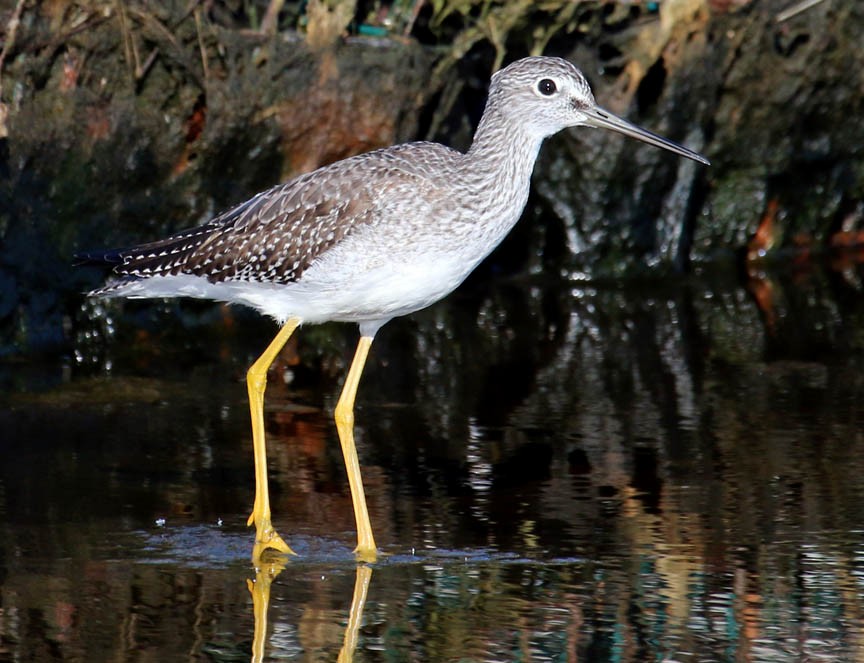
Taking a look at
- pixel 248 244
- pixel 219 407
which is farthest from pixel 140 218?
pixel 248 244

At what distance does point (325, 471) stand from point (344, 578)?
188 cm

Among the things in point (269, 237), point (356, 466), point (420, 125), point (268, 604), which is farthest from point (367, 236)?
point (420, 125)

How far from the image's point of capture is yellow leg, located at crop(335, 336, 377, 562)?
7.98 meters

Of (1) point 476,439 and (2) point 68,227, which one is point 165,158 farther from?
(1) point 476,439

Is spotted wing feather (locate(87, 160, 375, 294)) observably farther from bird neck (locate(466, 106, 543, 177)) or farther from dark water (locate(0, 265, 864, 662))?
dark water (locate(0, 265, 864, 662))

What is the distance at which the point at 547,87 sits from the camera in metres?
8.57

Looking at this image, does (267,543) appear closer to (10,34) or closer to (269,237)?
(269,237)

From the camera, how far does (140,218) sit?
12906mm

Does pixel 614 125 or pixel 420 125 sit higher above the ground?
pixel 420 125

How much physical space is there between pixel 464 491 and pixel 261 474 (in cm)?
127

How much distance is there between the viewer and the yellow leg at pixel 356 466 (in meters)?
7.98

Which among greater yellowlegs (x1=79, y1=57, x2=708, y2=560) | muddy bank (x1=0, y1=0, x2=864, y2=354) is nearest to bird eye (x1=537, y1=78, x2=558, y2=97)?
greater yellowlegs (x1=79, y1=57, x2=708, y2=560)

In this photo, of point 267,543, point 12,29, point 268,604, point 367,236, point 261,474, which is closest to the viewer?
point 268,604

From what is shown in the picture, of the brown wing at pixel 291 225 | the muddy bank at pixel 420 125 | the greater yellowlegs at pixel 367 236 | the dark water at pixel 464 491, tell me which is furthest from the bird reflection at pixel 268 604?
the muddy bank at pixel 420 125
